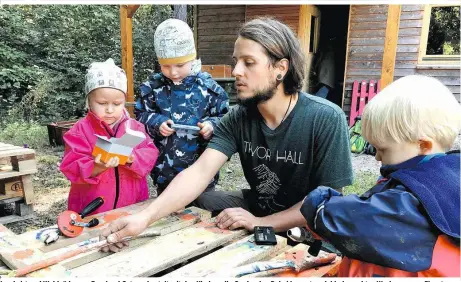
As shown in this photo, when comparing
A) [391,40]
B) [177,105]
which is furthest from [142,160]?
[391,40]

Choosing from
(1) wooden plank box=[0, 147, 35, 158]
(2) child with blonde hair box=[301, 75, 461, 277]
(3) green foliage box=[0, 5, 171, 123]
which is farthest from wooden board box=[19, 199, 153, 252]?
(3) green foliage box=[0, 5, 171, 123]

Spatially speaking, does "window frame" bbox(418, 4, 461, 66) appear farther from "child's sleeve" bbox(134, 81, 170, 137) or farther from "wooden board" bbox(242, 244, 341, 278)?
"wooden board" bbox(242, 244, 341, 278)

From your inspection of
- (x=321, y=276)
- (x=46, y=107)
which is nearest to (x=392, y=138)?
(x=321, y=276)

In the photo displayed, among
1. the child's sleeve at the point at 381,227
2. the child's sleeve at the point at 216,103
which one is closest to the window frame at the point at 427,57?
the child's sleeve at the point at 216,103

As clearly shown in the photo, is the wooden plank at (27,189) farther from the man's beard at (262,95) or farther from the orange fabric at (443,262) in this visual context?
the orange fabric at (443,262)

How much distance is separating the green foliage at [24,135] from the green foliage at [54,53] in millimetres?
1142

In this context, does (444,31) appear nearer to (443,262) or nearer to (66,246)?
(443,262)

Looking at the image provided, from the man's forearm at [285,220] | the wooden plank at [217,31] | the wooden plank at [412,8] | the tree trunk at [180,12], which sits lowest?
the man's forearm at [285,220]

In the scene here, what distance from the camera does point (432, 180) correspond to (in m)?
1.10

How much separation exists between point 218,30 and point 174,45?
7402mm

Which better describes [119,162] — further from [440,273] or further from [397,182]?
[440,273]

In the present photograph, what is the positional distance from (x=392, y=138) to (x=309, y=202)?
1.09ft

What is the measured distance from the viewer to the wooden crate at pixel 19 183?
380 centimetres

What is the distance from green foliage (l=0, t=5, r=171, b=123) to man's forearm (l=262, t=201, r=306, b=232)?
1015cm
